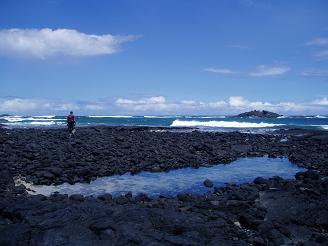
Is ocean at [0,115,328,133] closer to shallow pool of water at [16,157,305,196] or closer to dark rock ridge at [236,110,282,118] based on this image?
dark rock ridge at [236,110,282,118]

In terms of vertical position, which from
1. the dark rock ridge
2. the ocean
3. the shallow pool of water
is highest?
the dark rock ridge

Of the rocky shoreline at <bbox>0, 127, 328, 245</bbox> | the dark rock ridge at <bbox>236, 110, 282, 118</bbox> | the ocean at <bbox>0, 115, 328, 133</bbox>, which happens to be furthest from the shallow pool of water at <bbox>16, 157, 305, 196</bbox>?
the dark rock ridge at <bbox>236, 110, 282, 118</bbox>

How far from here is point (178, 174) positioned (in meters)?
17.3

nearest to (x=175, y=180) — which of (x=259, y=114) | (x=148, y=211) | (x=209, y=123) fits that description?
(x=148, y=211)

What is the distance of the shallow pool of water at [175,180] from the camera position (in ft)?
44.7

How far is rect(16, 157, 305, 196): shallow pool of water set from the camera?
13.6 m

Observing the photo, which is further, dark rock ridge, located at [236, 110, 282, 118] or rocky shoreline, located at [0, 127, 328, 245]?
dark rock ridge, located at [236, 110, 282, 118]

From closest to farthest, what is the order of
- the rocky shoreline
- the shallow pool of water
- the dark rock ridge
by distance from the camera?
the rocky shoreline → the shallow pool of water → the dark rock ridge

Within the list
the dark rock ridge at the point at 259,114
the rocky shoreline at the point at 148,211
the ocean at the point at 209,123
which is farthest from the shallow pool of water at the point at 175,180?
the dark rock ridge at the point at 259,114

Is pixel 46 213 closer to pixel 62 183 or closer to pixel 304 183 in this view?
pixel 62 183

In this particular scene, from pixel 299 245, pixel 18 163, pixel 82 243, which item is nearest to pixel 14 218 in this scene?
pixel 82 243

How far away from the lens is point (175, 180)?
15820mm

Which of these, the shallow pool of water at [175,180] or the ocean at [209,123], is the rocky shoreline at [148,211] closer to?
the shallow pool of water at [175,180]

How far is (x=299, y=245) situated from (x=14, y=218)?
6263 millimetres
